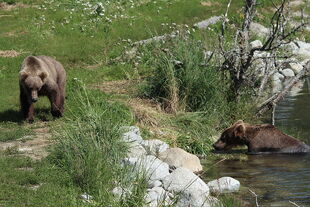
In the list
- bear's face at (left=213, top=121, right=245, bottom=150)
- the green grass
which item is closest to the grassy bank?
the green grass

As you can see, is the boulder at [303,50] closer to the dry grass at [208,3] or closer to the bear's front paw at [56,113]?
the dry grass at [208,3]

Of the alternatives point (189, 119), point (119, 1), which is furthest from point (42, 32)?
point (189, 119)

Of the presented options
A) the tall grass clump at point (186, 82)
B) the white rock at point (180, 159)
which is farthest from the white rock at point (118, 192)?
the tall grass clump at point (186, 82)

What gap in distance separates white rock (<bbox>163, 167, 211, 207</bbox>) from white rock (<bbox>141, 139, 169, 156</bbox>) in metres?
2.16

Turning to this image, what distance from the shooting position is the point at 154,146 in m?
13.9

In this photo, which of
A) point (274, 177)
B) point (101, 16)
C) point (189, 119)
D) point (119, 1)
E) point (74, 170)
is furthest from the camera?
point (119, 1)

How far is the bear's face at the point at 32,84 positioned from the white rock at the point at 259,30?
16476 millimetres

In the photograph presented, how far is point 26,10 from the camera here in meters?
30.3

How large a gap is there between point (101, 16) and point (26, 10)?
363cm

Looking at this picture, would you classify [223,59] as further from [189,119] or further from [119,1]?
[119,1]

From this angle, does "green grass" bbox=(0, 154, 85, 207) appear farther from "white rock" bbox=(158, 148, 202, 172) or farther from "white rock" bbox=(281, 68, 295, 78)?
"white rock" bbox=(281, 68, 295, 78)

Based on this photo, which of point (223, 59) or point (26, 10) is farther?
point (26, 10)

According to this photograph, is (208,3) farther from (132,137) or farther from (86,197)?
(86,197)

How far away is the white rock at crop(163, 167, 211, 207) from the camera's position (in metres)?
10.4
